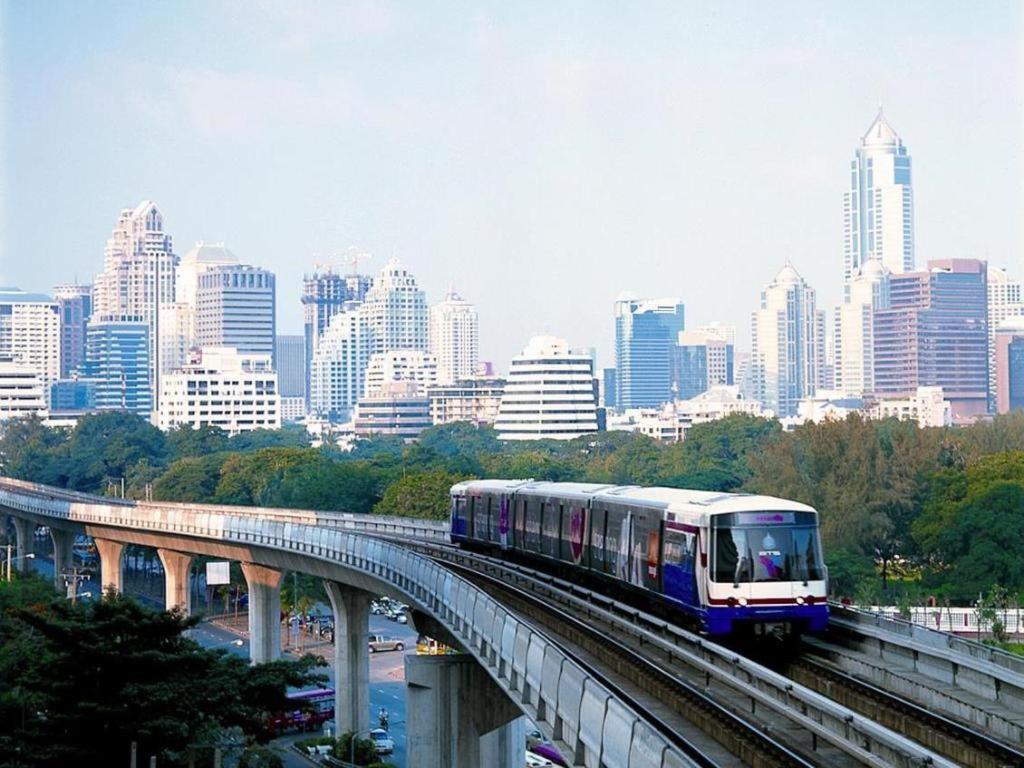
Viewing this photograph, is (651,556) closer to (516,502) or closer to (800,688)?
(800,688)

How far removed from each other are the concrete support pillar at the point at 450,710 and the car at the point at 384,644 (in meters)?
63.1

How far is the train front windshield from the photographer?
3697 cm

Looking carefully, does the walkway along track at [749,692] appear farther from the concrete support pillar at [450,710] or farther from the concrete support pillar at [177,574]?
the concrete support pillar at [177,574]

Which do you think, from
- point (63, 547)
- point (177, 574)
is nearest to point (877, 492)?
point (177, 574)

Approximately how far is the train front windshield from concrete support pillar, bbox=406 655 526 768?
41.7 feet

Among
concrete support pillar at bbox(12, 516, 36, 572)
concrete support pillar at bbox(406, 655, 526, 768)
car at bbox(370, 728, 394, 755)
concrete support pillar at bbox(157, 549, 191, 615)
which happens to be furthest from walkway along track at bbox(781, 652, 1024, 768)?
concrete support pillar at bbox(12, 516, 36, 572)

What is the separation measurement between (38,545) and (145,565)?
2931 centimetres

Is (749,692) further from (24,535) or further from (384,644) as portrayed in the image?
(24,535)

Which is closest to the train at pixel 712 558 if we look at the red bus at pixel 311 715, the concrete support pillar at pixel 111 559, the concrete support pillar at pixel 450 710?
the concrete support pillar at pixel 450 710

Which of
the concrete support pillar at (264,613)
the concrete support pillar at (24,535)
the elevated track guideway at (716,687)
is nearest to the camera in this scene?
the elevated track guideway at (716,687)

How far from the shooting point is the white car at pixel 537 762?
233 feet

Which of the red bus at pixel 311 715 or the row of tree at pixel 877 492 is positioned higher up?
the row of tree at pixel 877 492

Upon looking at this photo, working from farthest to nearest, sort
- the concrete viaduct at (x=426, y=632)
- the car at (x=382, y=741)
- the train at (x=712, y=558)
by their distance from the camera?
1. the car at (x=382, y=741)
2. the train at (x=712, y=558)
3. the concrete viaduct at (x=426, y=632)

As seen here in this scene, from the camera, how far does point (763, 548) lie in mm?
37062
